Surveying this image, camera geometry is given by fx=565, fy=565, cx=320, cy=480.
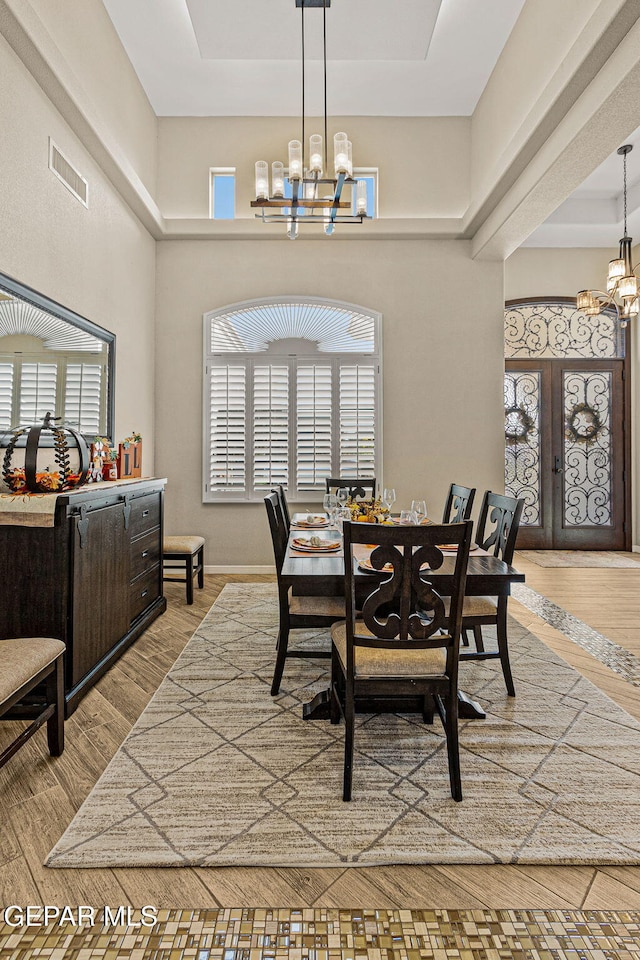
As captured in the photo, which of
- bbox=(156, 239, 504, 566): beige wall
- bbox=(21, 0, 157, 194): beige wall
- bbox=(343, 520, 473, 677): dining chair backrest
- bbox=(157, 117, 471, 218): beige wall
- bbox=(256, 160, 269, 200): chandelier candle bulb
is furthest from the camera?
bbox=(156, 239, 504, 566): beige wall

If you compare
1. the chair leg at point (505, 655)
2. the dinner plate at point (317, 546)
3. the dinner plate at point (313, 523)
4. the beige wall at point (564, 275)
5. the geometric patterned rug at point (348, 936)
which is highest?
the beige wall at point (564, 275)

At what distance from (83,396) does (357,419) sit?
275 centimetres

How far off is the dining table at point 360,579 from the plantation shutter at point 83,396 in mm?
1900

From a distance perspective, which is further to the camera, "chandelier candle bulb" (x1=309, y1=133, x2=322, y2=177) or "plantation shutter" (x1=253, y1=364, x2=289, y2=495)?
"plantation shutter" (x1=253, y1=364, x2=289, y2=495)

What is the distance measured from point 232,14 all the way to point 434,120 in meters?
2.37

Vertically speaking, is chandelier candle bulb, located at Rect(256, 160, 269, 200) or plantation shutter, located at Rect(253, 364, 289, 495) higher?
chandelier candle bulb, located at Rect(256, 160, 269, 200)

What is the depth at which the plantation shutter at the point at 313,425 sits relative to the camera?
5.73 m

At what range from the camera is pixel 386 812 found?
1969mm

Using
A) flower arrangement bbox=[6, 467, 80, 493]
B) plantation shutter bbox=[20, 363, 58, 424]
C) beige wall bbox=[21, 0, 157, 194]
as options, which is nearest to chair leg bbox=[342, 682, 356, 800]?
flower arrangement bbox=[6, 467, 80, 493]

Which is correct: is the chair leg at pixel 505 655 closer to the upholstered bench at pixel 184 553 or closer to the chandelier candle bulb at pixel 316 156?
the upholstered bench at pixel 184 553

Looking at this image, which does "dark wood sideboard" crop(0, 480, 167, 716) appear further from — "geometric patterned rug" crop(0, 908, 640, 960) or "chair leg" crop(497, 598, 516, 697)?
"chair leg" crop(497, 598, 516, 697)

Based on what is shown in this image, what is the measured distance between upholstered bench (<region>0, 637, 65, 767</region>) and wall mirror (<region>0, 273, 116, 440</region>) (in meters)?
1.21

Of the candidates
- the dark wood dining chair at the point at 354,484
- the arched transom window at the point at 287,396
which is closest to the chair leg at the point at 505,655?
the dark wood dining chair at the point at 354,484

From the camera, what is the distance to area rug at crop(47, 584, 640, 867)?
5.85 ft
